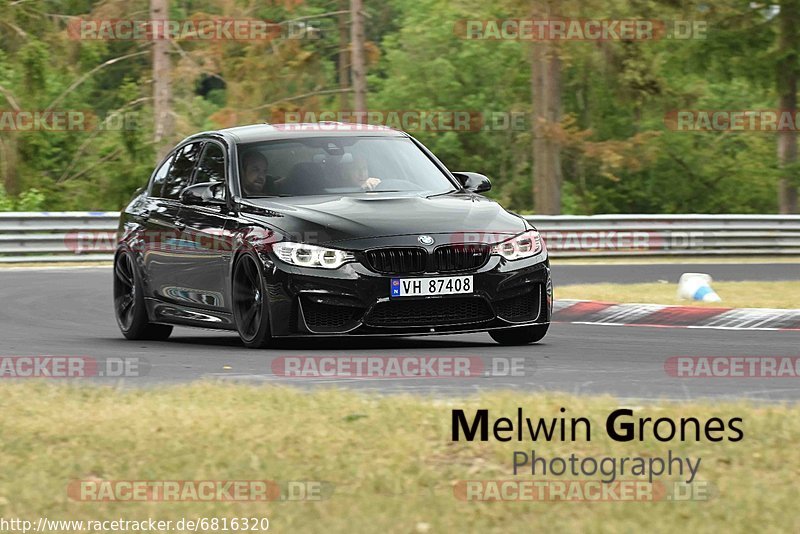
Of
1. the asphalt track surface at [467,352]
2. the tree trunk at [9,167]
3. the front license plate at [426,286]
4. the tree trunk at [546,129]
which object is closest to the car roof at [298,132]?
the asphalt track surface at [467,352]

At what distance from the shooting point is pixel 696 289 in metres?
15.9

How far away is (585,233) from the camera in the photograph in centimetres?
2825

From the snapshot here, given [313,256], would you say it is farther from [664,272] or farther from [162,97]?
[162,97]

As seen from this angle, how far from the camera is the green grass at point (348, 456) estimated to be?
219 inches

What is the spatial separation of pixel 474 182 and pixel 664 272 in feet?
39.5

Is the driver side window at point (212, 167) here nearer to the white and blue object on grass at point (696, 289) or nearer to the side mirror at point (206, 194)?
the side mirror at point (206, 194)

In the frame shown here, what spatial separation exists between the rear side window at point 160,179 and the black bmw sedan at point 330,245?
160 millimetres

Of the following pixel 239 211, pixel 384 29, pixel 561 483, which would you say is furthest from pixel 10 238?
pixel 384 29

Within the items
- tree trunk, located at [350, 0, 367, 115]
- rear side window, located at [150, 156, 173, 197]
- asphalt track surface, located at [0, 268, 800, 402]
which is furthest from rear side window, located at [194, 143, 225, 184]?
tree trunk, located at [350, 0, 367, 115]

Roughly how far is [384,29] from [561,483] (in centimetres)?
6247

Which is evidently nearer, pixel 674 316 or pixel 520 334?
pixel 520 334

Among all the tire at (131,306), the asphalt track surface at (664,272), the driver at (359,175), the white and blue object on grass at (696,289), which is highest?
the driver at (359,175)

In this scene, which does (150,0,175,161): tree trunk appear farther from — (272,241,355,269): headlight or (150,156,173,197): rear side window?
(272,241,355,269): headlight

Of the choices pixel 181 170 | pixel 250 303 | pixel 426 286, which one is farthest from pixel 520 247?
pixel 181 170
